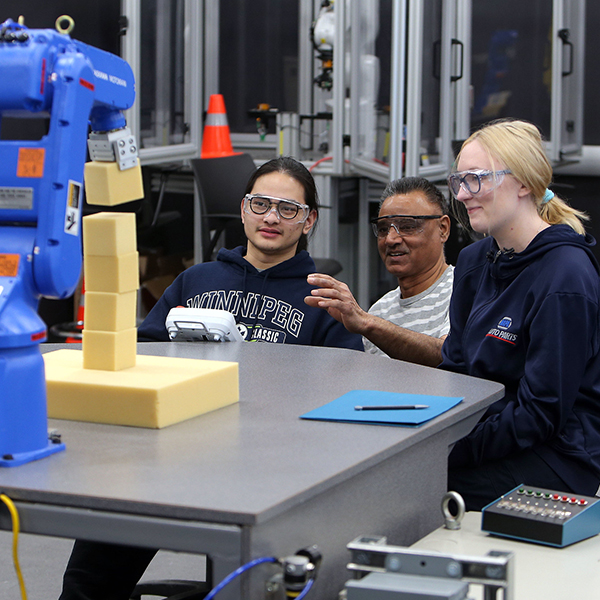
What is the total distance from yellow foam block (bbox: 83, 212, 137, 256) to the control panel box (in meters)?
0.70

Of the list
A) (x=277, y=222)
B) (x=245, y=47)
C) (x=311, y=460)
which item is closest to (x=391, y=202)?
(x=277, y=222)

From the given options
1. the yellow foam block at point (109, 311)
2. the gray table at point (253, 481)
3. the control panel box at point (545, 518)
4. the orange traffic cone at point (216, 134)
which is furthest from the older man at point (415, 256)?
the orange traffic cone at point (216, 134)

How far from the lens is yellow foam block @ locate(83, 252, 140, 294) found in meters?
1.38

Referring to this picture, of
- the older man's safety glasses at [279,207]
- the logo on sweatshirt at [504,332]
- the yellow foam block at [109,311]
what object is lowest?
the logo on sweatshirt at [504,332]

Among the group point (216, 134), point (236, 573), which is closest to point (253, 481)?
point (236, 573)

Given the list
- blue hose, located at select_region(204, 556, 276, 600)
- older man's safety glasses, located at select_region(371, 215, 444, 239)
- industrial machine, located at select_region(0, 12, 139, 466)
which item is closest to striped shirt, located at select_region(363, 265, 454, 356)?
older man's safety glasses, located at select_region(371, 215, 444, 239)

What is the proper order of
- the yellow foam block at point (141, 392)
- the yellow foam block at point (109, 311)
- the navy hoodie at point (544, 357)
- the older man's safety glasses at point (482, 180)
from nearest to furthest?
the yellow foam block at point (141, 392) → the yellow foam block at point (109, 311) → the navy hoodie at point (544, 357) → the older man's safety glasses at point (482, 180)

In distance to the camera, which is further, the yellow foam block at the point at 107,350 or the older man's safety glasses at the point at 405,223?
the older man's safety glasses at the point at 405,223

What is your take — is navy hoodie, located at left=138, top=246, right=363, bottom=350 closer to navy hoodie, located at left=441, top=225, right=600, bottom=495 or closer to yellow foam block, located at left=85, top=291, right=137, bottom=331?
navy hoodie, located at left=441, top=225, right=600, bottom=495

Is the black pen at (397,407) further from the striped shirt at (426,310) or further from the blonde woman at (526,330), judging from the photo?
the striped shirt at (426,310)

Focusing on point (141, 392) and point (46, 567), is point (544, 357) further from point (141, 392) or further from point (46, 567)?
point (46, 567)

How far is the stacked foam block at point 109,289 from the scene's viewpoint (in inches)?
54.4

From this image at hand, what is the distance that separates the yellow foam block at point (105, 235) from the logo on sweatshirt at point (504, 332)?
73 cm

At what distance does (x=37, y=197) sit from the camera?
1202 millimetres
